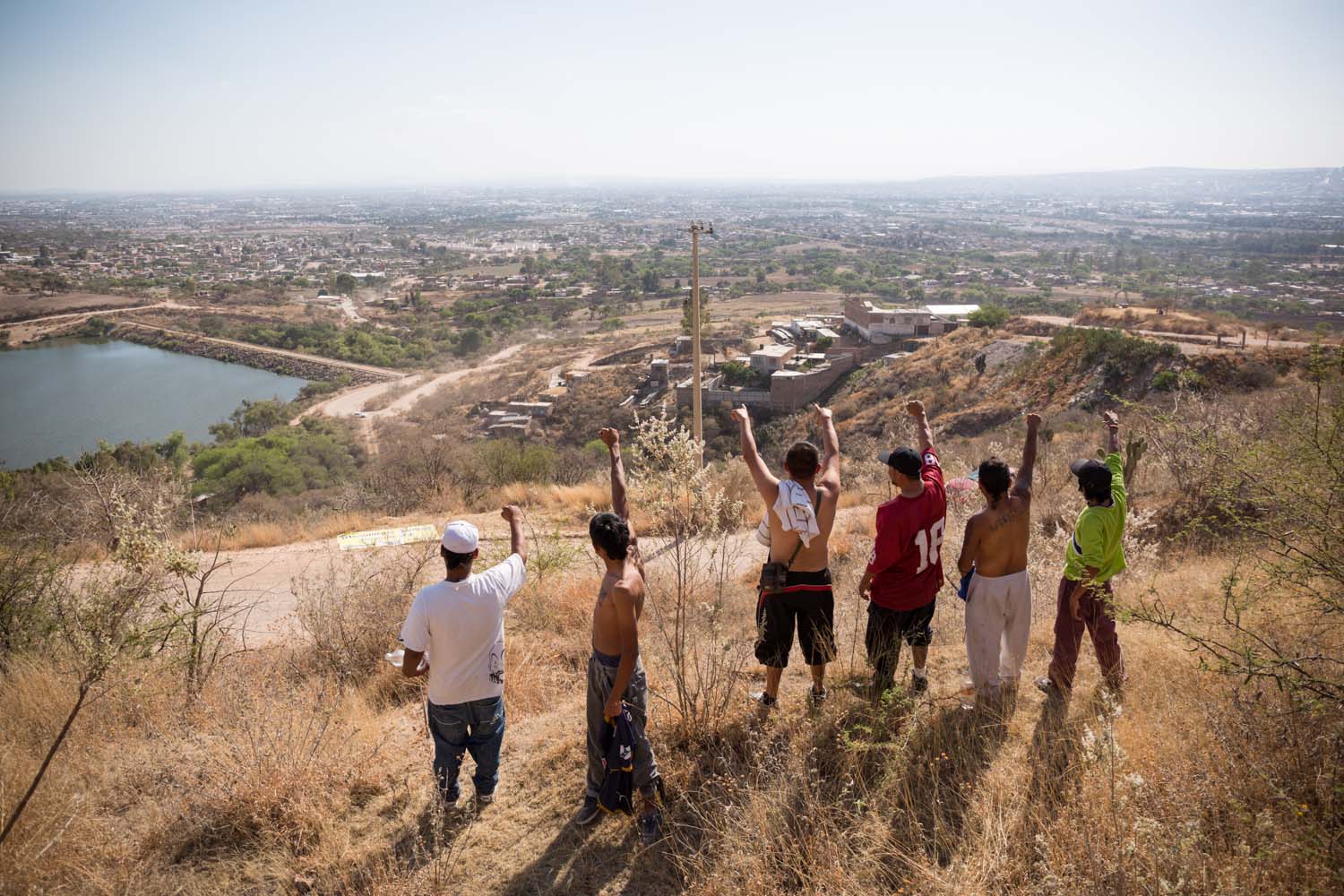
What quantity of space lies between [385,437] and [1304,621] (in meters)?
31.2

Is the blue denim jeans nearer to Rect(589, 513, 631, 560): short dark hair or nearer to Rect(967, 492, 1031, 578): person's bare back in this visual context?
Rect(589, 513, 631, 560): short dark hair

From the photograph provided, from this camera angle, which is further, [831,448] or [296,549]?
[296,549]

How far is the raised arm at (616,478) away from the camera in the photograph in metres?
3.46

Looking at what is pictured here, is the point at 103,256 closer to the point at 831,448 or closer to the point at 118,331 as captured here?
the point at 118,331

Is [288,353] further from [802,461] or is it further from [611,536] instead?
[611,536]

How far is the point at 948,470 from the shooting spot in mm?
11000

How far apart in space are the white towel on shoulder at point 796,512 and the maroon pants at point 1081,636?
148 centimetres

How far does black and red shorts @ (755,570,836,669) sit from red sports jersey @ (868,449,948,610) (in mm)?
314

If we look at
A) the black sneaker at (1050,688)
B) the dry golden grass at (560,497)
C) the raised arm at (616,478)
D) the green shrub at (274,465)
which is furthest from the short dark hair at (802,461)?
the green shrub at (274,465)

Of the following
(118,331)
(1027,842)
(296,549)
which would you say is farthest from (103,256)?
(1027,842)

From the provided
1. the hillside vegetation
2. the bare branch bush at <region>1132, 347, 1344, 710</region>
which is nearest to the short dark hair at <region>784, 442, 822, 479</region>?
the hillside vegetation

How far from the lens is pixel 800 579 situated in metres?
3.70

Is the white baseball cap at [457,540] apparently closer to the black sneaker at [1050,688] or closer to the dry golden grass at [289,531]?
the black sneaker at [1050,688]

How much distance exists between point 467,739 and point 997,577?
2.77m
